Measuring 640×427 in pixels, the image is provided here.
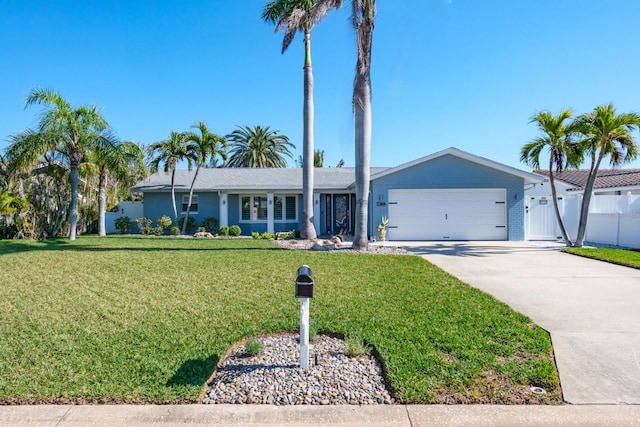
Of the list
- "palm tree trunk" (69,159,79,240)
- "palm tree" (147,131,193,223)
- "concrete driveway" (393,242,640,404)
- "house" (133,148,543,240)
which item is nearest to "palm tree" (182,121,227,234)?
"palm tree" (147,131,193,223)

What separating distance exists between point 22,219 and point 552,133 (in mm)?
21529

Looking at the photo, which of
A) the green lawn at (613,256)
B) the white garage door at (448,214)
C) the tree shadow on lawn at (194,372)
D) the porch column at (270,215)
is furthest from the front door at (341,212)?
the tree shadow on lawn at (194,372)

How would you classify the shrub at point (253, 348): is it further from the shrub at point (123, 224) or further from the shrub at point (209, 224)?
the shrub at point (123, 224)

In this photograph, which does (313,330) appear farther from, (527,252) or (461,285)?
(527,252)

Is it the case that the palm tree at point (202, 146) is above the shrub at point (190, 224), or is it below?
above

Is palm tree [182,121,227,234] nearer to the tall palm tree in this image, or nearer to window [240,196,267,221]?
window [240,196,267,221]

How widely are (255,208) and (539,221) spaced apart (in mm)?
13577

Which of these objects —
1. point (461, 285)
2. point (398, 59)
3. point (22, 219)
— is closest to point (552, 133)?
point (398, 59)

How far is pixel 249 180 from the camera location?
68.0ft

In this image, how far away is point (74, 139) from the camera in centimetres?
1499

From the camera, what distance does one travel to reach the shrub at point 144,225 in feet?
62.5

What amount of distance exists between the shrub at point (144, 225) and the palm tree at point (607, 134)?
19150mm

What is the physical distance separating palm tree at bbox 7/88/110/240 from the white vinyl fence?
18650 millimetres

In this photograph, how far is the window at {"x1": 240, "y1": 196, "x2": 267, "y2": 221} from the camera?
19812 millimetres
